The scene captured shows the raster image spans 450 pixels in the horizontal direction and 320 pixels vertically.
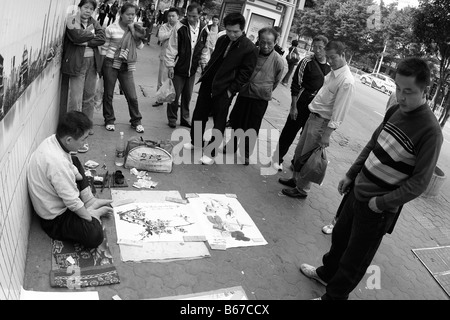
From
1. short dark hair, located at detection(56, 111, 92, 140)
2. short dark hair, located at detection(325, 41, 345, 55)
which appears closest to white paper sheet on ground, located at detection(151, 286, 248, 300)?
short dark hair, located at detection(56, 111, 92, 140)

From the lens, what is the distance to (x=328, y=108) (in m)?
4.45

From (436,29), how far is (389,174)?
5596 millimetres

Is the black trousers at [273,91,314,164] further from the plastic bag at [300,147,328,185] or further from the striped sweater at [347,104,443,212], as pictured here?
the striped sweater at [347,104,443,212]

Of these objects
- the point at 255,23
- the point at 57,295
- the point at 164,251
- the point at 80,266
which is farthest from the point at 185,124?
the point at 255,23

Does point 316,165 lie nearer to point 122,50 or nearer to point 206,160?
point 206,160

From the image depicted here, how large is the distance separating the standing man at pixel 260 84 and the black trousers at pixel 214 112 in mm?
274

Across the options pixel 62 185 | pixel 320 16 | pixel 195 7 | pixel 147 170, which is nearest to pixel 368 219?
pixel 62 185

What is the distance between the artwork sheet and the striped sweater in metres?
1.61

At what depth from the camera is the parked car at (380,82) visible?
24.2m

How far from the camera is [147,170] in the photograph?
464 cm

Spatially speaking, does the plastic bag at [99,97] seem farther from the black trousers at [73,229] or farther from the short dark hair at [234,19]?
the black trousers at [73,229]

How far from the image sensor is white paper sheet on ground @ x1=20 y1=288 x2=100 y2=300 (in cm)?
Answer: 248

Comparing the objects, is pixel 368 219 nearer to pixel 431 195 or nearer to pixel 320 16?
pixel 431 195

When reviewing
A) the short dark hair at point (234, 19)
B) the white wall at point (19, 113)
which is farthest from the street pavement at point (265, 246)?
the short dark hair at point (234, 19)
